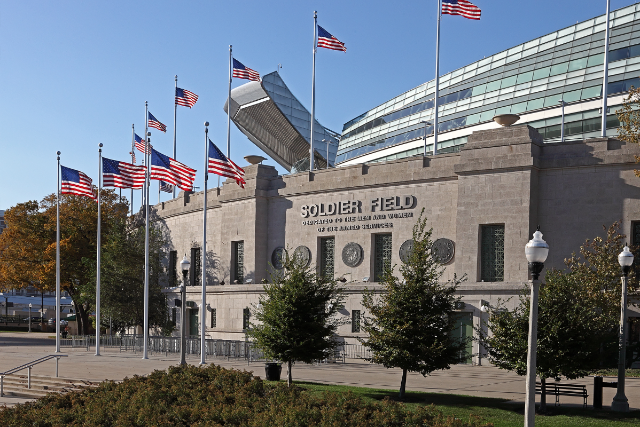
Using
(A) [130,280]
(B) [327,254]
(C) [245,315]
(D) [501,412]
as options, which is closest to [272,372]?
(D) [501,412]

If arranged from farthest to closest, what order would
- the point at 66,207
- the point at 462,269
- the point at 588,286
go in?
the point at 66,207 → the point at 462,269 → the point at 588,286

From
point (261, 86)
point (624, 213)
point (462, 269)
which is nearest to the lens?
point (624, 213)

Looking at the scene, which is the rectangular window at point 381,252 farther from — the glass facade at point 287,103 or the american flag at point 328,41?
the glass facade at point 287,103

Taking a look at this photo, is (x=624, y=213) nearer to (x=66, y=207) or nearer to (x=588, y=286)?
(x=588, y=286)

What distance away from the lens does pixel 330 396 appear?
17.6 m

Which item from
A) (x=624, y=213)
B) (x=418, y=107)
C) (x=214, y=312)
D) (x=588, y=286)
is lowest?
(x=214, y=312)

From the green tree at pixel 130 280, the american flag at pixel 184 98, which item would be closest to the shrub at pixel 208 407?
the american flag at pixel 184 98

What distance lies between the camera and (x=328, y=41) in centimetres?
4312

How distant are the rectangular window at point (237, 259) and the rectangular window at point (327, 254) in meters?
6.91

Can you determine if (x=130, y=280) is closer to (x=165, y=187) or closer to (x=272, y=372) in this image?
(x=165, y=187)

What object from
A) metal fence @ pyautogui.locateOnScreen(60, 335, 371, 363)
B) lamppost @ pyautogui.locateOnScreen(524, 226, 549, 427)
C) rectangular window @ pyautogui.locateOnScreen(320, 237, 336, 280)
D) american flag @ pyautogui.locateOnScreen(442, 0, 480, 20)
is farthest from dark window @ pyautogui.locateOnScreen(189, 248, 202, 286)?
lamppost @ pyautogui.locateOnScreen(524, 226, 549, 427)

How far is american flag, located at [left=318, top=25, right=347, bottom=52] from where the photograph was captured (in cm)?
4312

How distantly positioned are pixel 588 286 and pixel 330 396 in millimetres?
15224

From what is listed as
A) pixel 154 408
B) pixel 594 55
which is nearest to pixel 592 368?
pixel 154 408
